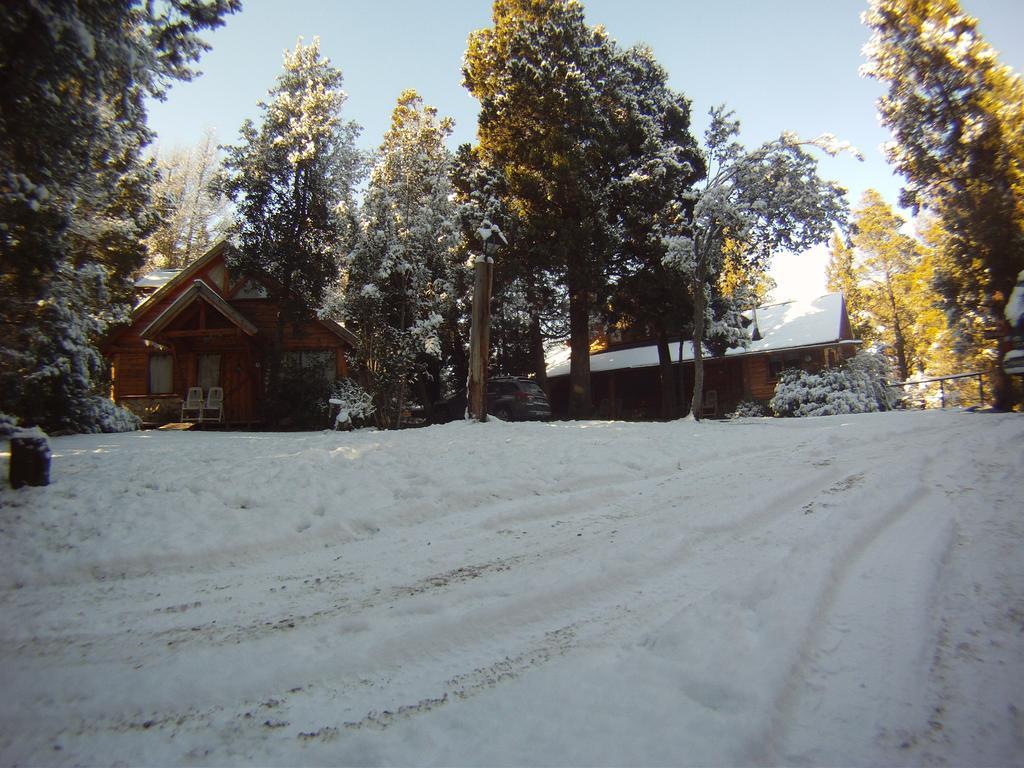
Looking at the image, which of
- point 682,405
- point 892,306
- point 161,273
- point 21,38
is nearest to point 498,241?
point 21,38

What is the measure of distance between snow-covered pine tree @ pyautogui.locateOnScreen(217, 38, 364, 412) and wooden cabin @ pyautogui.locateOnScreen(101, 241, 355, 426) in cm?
93

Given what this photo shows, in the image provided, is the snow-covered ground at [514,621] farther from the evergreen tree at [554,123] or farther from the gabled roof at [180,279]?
the gabled roof at [180,279]

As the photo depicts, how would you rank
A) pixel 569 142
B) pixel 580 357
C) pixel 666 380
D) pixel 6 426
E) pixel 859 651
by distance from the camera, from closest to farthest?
pixel 859 651 < pixel 6 426 < pixel 569 142 < pixel 580 357 < pixel 666 380

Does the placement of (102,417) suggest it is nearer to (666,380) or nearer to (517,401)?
(517,401)

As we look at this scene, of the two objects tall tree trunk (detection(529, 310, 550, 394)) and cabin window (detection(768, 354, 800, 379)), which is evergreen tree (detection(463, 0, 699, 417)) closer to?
tall tree trunk (detection(529, 310, 550, 394))

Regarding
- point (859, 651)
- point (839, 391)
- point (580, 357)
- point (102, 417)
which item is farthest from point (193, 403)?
point (839, 391)

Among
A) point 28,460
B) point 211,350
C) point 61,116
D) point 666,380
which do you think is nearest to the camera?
point 61,116

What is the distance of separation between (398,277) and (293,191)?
4.87 m

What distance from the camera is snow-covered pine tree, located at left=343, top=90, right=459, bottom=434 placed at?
16.2 metres

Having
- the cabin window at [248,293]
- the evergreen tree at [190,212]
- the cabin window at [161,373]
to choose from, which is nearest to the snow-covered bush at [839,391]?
the cabin window at [248,293]

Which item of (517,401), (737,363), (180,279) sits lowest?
(517,401)

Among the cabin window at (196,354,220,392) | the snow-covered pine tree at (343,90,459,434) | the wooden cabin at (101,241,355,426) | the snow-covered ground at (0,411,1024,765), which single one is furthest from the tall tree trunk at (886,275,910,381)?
the cabin window at (196,354,220,392)

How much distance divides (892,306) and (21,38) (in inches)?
1407

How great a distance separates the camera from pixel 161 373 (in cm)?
2000
